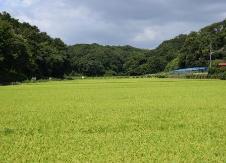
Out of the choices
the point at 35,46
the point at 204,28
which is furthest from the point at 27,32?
the point at 204,28

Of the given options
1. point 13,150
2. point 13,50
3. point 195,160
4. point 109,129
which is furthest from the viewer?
point 13,50

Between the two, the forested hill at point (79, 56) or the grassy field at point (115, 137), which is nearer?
the grassy field at point (115, 137)

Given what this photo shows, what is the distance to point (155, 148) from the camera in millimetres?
11234

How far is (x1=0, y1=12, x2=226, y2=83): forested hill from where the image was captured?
3369 inches

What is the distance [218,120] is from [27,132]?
6.33m

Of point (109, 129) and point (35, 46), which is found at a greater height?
point (35, 46)

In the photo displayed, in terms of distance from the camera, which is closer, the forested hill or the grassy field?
the grassy field

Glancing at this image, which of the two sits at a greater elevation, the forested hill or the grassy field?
the forested hill

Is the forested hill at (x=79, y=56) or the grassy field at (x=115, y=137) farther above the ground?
the forested hill at (x=79, y=56)

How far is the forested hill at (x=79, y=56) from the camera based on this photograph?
85562 millimetres

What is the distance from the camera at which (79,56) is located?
655 feet

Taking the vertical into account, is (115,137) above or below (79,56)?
below

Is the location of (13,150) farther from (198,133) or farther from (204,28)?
(204,28)

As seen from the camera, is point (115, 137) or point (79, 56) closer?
point (115, 137)
